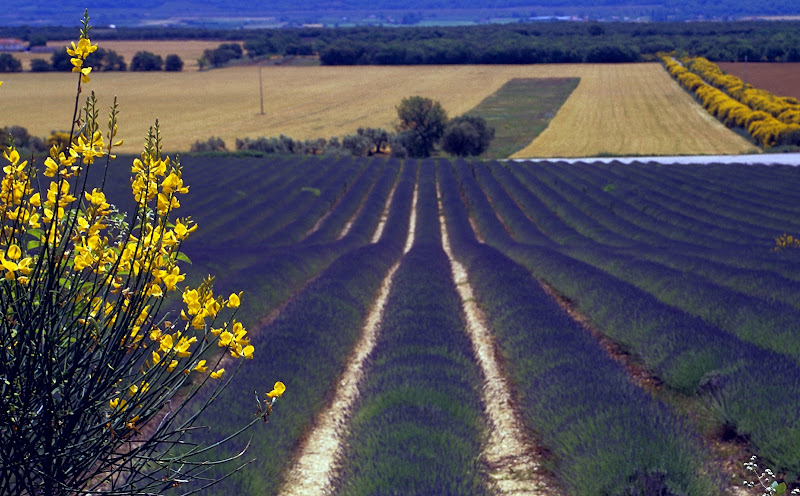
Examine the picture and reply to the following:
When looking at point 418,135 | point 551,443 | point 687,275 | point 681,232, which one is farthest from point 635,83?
point 551,443

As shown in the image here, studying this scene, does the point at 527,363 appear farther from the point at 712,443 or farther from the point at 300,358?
the point at 300,358

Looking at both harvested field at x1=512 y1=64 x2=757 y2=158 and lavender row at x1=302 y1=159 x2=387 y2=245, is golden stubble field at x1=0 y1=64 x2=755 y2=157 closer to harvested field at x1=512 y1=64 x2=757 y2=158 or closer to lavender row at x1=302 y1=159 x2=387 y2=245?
harvested field at x1=512 y1=64 x2=757 y2=158

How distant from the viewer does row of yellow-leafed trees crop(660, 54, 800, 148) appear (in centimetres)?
3841

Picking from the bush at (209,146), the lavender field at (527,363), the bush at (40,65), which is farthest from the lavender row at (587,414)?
the bush at (40,65)

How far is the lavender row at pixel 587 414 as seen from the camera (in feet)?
12.1

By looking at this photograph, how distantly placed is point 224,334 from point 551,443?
9.00ft

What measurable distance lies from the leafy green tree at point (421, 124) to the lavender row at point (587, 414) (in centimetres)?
3586

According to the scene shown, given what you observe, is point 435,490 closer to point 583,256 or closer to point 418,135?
point 583,256

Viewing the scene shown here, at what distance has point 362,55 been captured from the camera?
9525cm

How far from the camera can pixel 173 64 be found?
296ft

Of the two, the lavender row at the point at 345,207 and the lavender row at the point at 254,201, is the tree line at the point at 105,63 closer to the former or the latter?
the lavender row at the point at 254,201

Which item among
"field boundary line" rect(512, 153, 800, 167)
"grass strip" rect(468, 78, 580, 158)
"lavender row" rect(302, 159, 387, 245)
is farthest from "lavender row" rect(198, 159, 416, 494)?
"grass strip" rect(468, 78, 580, 158)

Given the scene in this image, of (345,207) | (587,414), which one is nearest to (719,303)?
(587,414)

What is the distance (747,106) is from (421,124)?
65.7 ft
